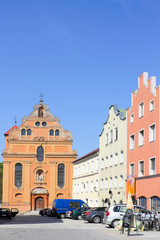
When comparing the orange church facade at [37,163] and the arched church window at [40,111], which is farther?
the arched church window at [40,111]

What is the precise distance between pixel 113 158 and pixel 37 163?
96.7 feet

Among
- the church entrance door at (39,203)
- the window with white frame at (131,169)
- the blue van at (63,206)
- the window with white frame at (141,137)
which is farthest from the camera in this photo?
the church entrance door at (39,203)

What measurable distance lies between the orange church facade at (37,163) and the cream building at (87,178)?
3519 millimetres

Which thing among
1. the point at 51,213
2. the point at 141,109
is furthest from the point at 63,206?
the point at 141,109

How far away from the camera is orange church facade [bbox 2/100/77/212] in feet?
245

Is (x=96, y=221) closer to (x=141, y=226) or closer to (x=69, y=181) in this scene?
(x=141, y=226)

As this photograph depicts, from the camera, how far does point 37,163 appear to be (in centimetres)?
7625

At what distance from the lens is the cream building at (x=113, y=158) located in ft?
149

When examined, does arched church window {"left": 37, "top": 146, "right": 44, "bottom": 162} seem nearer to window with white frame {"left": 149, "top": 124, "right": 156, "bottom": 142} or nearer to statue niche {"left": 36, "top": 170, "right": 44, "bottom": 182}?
statue niche {"left": 36, "top": 170, "right": 44, "bottom": 182}

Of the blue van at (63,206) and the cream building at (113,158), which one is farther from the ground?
the cream building at (113,158)

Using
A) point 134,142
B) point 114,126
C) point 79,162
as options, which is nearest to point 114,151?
point 114,126

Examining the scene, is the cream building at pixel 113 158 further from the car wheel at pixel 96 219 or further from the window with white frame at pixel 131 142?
the car wheel at pixel 96 219

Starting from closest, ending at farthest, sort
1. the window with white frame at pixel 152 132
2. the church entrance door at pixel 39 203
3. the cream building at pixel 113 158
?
1. the window with white frame at pixel 152 132
2. the cream building at pixel 113 158
3. the church entrance door at pixel 39 203

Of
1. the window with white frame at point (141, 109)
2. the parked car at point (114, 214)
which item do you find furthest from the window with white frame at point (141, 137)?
the parked car at point (114, 214)
